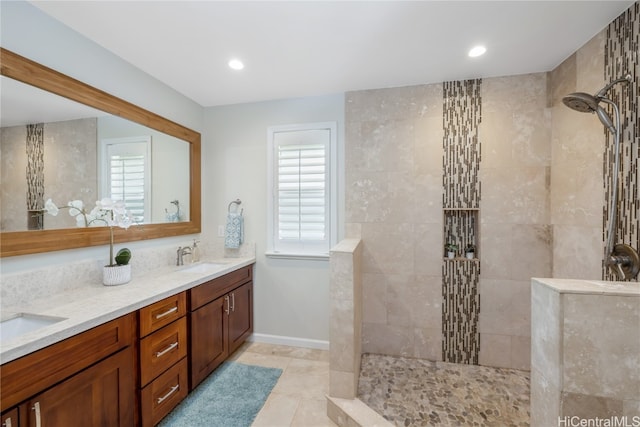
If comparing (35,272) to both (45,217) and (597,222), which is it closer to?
(45,217)

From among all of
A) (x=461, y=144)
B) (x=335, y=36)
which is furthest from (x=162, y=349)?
(x=461, y=144)

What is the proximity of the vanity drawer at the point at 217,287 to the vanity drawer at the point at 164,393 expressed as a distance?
405mm

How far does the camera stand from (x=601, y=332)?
94 centimetres

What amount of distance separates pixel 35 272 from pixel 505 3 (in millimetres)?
3066

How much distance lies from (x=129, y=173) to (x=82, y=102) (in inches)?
22.0

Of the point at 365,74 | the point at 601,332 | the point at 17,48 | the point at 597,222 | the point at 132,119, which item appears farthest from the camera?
the point at 365,74

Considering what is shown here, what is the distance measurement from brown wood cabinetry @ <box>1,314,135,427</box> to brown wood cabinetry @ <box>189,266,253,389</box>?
493 mm

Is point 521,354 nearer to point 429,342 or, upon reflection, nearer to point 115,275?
point 429,342

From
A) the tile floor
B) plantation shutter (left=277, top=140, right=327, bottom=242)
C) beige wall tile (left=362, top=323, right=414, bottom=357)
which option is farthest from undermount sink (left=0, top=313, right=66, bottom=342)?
beige wall tile (left=362, top=323, right=414, bottom=357)

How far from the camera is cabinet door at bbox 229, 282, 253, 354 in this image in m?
2.35

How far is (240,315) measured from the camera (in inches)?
97.5

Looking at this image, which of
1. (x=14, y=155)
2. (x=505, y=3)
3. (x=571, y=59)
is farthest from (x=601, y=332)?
(x=14, y=155)

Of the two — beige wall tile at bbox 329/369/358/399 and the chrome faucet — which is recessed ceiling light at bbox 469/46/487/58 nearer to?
beige wall tile at bbox 329/369/358/399

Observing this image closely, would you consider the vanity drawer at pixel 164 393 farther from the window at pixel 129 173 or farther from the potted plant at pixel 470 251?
the potted plant at pixel 470 251
